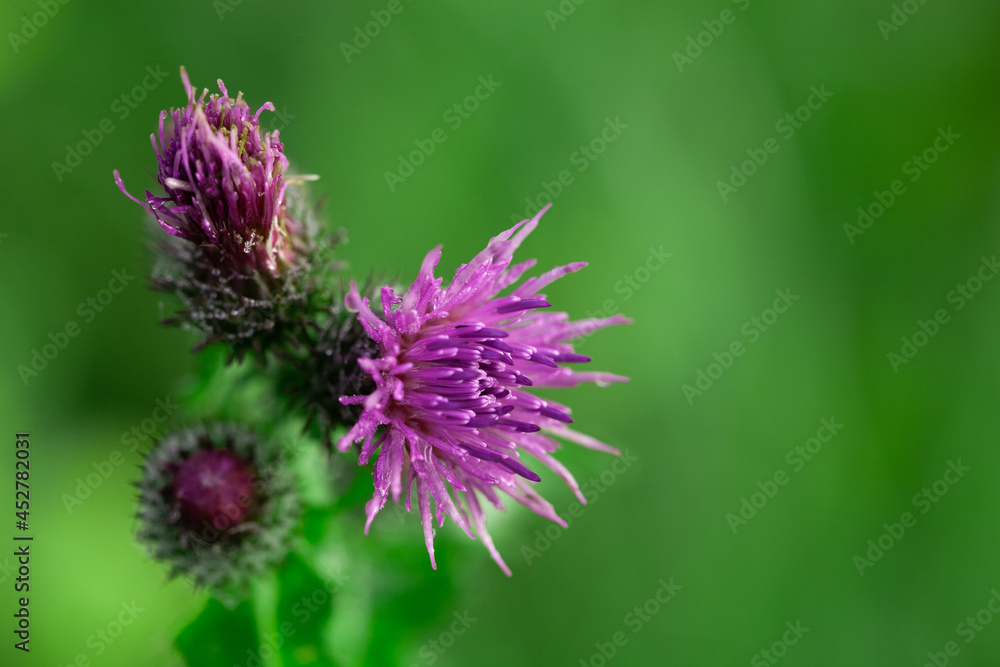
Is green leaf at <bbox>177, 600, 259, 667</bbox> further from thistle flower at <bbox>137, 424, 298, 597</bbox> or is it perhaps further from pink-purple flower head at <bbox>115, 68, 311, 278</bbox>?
pink-purple flower head at <bbox>115, 68, 311, 278</bbox>

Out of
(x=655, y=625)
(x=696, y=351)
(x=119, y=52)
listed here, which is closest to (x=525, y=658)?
(x=655, y=625)

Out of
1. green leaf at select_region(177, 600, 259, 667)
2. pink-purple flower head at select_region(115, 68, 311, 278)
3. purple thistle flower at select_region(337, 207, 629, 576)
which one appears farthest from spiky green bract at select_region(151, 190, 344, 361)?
green leaf at select_region(177, 600, 259, 667)

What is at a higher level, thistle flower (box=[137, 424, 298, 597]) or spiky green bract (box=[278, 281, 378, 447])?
spiky green bract (box=[278, 281, 378, 447])

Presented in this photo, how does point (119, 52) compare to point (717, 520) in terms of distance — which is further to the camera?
point (717, 520)

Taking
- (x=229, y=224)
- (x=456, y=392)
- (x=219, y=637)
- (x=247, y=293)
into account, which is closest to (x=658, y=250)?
(x=456, y=392)

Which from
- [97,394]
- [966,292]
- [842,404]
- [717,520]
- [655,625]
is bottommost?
[97,394]

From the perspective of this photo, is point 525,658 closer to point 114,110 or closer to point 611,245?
point 611,245

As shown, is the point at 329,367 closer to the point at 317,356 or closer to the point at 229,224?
the point at 317,356
